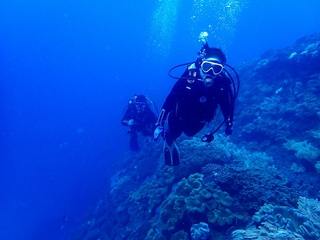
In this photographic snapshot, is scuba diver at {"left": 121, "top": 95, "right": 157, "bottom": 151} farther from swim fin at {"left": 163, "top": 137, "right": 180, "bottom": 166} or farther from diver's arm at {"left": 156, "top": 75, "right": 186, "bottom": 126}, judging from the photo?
diver's arm at {"left": 156, "top": 75, "right": 186, "bottom": 126}

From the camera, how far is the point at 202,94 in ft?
15.6

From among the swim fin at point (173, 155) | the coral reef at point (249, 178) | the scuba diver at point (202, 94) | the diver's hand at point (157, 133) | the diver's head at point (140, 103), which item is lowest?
the coral reef at point (249, 178)

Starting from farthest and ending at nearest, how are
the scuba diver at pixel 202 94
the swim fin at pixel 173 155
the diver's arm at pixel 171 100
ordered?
the swim fin at pixel 173 155 < the diver's arm at pixel 171 100 < the scuba diver at pixel 202 94

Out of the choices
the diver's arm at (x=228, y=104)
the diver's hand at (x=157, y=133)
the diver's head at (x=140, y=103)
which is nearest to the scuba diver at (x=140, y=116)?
the diver's head at (x=140, y=103)

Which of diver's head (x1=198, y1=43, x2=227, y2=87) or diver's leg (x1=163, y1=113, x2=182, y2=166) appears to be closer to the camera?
diver's head (x1=198, y1=43, x2=227, y2=87)

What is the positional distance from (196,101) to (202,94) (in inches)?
8.1

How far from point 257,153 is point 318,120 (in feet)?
9.82

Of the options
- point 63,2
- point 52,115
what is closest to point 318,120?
point 52,115

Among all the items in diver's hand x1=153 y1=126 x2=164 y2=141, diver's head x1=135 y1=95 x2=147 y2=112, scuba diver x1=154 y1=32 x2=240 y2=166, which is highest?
diver's head x1=135 y1=95 x2=147 y2=112

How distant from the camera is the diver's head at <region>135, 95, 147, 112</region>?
33.4 ft

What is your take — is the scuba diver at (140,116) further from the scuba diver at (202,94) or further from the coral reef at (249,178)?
the scuba diver at (202,94)

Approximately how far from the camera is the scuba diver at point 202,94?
451 cm

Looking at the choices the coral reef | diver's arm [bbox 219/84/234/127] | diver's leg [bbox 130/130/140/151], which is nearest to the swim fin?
the coral reef

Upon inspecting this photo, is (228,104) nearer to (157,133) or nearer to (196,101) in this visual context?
(196,101)
